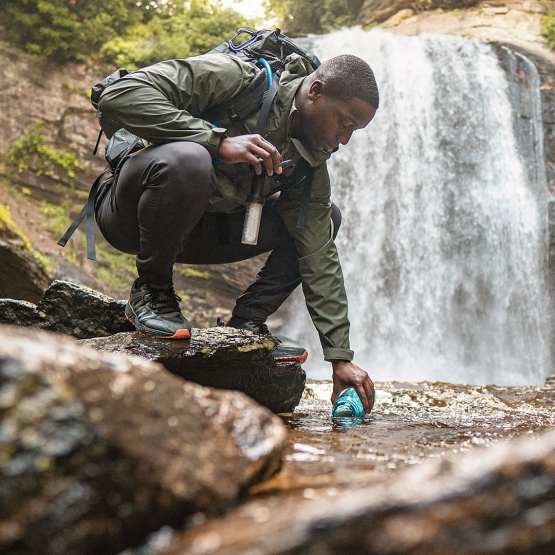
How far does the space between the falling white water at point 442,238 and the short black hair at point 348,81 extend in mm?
6377

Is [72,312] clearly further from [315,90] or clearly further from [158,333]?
[315,90]

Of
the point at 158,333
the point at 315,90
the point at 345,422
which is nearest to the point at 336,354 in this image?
the point at 345,422

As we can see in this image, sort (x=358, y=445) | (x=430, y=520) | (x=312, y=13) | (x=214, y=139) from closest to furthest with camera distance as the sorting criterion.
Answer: (x=430, y=520) < (x=358, y=445) < (x=214, y=139) < (x=312, y=13)

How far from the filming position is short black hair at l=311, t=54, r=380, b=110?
280cm

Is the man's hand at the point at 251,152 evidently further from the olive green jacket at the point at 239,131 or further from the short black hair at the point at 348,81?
the short black hair at the point at 348,81

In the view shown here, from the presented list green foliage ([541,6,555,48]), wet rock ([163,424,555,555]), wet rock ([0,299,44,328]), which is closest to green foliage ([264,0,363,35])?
green foliage ([541,6,555,48])

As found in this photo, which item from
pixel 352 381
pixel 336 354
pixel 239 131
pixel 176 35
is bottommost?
pixel 352 381

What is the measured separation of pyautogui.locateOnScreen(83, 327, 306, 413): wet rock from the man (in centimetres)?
9

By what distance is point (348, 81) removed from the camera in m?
2.80

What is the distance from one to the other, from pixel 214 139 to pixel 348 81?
720 mm

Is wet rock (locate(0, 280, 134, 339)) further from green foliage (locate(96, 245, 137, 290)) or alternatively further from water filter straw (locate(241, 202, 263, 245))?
green foliage (locate(96, 245, 137, 290))

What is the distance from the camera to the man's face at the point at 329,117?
2824 mm

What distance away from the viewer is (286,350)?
3.16 metres

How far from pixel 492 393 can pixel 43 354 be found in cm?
381
